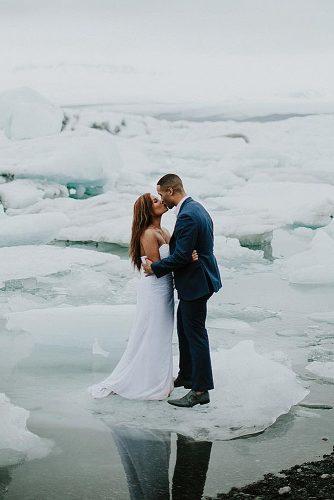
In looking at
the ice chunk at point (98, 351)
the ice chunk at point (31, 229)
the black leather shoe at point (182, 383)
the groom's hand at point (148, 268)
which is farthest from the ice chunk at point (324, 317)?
the ice chunk at point (31, 229)

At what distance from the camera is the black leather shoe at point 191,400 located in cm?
430

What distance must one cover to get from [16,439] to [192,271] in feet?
4.22

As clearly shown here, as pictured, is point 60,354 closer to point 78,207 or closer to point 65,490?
point 65,490

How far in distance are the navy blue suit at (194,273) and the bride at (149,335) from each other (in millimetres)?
149

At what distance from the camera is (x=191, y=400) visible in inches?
170

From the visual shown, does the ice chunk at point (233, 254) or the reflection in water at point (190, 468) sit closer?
the reflection in water at point (190, 468)

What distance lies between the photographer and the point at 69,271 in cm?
896

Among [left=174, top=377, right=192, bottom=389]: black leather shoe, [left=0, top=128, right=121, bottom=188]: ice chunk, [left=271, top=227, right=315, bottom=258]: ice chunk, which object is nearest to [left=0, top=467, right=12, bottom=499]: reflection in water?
[left=174, top=377, right=192, bottom=389]: black leather shoe

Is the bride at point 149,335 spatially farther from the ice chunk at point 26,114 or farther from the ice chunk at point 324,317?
the ice chunk at point 26,114

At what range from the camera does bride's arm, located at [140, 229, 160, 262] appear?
14.4ft

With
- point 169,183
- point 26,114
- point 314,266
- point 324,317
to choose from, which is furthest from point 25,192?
point 169,183

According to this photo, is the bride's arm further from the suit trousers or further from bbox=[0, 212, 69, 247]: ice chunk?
bbox=[0, 212, 69, 247]: ice chunk

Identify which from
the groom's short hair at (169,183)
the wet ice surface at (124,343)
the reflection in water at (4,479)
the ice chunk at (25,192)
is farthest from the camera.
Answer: the ice chunk at (25,192)

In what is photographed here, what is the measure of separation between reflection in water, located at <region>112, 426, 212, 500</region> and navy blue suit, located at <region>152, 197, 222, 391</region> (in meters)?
0.52
